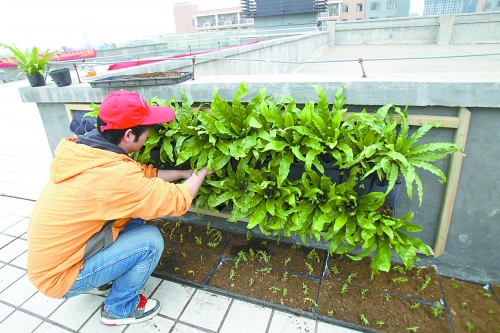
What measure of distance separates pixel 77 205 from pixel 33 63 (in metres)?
2.93

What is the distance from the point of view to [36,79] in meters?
4.06

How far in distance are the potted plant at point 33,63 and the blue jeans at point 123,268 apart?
2.89 meters

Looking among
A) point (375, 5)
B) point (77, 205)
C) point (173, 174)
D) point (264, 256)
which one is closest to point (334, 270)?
point (264, 256)

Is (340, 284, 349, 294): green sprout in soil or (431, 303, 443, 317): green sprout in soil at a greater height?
(340, 284, 349, 294): green sprout in soil

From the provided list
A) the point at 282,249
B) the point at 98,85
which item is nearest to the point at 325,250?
the point at 282,249

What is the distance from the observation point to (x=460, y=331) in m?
2.38

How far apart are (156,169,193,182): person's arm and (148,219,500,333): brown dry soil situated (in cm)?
92

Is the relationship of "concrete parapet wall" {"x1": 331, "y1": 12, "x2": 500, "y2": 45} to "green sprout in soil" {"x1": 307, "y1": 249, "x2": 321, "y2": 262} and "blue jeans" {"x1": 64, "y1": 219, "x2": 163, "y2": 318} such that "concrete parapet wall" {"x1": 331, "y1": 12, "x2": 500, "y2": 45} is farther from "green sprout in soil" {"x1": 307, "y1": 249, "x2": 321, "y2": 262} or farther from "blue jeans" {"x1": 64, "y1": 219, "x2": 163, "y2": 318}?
"blue jeans" {"x1": 64, "y1": 219, "x2": 163, "y2": 318}

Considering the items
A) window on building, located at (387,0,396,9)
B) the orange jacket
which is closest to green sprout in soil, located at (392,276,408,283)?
the orange jacket

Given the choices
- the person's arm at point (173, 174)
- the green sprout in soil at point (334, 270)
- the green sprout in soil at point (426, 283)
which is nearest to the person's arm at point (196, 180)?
the person's arm at point (173, 174)

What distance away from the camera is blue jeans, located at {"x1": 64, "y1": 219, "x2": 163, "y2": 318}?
233 centimetres

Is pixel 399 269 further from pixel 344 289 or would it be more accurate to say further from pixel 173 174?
pixel 173 174

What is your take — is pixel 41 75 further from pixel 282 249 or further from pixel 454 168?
pixel 454 168

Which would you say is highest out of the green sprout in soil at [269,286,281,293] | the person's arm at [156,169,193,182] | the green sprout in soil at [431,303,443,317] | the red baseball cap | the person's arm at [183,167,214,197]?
the red baseball cap
